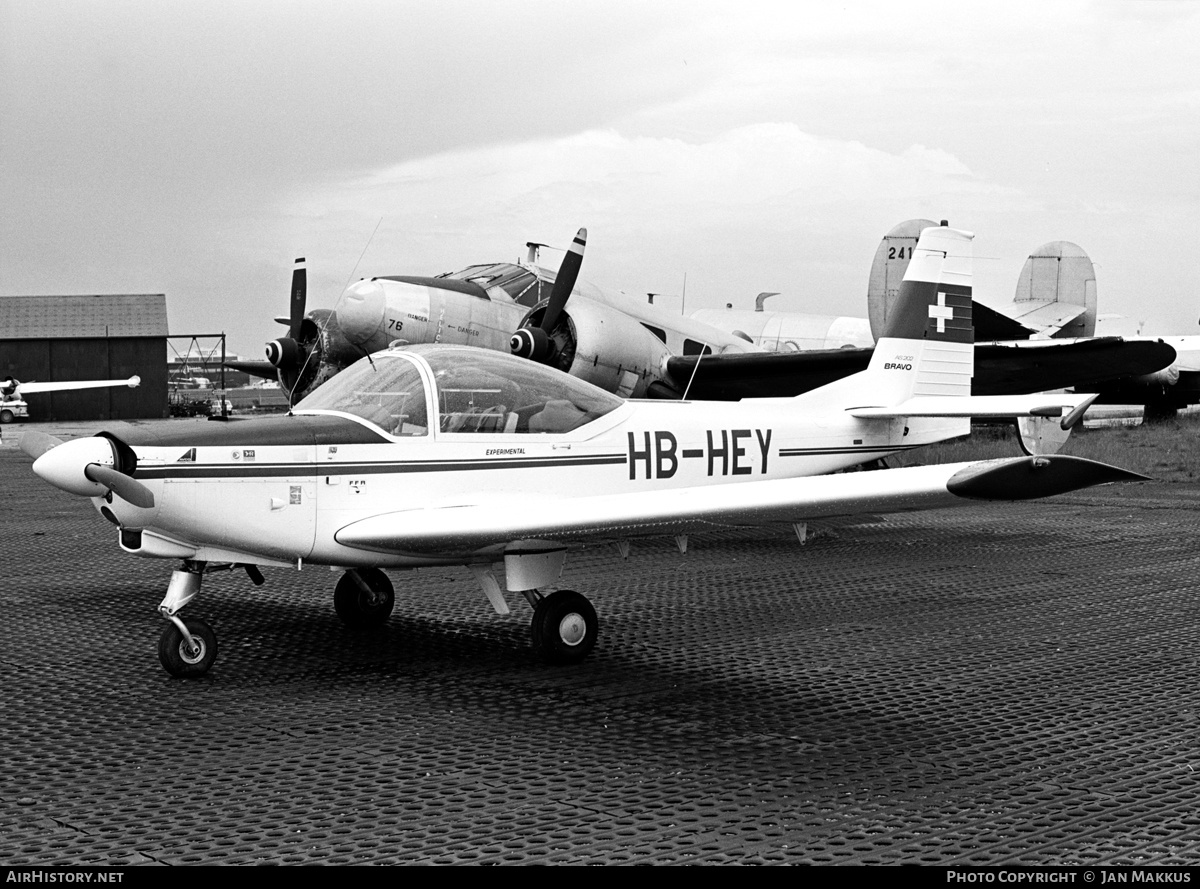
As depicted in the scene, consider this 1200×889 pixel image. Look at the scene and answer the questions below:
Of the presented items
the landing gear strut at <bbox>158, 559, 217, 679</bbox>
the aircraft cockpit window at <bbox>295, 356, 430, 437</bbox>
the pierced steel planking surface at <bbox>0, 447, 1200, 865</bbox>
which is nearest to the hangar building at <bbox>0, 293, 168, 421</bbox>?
the pierced steel planking surface at <bbox>0, 447, 1200, 865</bbox>

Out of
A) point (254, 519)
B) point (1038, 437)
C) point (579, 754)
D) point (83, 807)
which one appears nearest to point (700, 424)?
point (254, 519)

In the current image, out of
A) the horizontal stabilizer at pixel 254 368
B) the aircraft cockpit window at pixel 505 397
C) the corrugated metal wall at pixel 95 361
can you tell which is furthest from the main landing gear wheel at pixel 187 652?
the corrugated metal wall at pixel 95 361

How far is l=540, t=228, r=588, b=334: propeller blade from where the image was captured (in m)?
13.9

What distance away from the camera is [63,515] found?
13672mm

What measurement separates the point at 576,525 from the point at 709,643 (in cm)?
142

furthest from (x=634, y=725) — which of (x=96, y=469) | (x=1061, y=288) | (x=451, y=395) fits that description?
(x=1061, y=288)

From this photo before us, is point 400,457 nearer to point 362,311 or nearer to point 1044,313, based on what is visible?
point 362,311

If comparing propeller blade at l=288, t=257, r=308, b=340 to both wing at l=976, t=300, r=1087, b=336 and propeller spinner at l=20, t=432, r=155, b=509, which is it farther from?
wing at l=976, t=300, r=1087, b=336

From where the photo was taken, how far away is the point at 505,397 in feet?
22.5

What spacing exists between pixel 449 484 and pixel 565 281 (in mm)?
8094

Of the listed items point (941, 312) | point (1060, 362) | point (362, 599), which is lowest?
point (362, 599)

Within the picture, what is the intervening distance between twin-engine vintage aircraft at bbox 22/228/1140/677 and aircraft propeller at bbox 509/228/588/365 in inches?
250

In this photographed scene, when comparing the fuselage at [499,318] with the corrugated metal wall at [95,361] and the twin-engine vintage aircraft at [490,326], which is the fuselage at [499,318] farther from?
the corrugated metal wall at [95,361]
